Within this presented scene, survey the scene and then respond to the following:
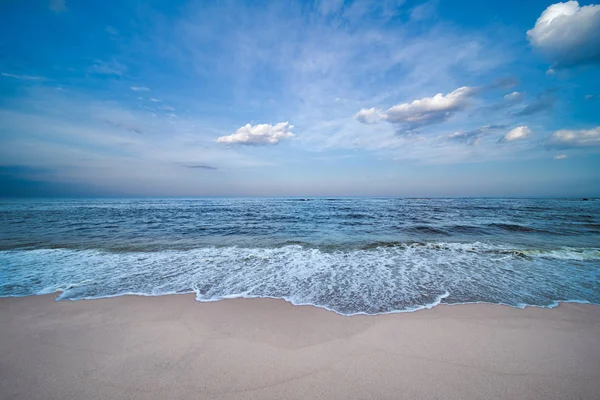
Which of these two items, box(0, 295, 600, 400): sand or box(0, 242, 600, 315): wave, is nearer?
box(0, 295, 600, 400): sand

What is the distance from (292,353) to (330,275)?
3.47 metres

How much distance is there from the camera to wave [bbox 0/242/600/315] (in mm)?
4934

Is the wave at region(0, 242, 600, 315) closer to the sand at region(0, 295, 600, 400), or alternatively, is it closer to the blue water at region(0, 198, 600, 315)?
the blue water at region(0, 198, 600, 315)

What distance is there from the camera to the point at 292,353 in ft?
9.99

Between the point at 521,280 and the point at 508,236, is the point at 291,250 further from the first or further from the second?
the point at 508,236

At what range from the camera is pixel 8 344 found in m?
3.26

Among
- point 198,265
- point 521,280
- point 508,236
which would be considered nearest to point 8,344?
point 198,265

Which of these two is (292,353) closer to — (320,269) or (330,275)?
(330,275)

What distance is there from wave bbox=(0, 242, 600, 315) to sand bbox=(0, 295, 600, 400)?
58 cm

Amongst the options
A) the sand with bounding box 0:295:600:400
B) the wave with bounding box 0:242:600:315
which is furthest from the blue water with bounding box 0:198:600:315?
the sand with bounding box 0:295:600:400

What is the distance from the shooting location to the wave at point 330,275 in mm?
4934

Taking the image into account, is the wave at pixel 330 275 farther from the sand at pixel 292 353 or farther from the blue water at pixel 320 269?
the sand at pixel 292 353

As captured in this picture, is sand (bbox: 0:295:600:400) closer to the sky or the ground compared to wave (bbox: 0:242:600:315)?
closer to the sky

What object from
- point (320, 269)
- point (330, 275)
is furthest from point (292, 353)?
point (320, 269)
